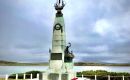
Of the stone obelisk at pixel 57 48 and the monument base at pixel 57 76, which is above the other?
the stone obelisk at pixel 57 48

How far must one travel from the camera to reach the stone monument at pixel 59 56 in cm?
3394

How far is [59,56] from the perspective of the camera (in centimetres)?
3462

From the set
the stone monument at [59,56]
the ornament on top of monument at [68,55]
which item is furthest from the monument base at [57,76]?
the ornament on top of monument at [68,55]

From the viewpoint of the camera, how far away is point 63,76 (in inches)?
1325

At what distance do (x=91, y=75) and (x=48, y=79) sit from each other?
8.19 meters

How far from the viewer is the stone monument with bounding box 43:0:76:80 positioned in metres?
33.9

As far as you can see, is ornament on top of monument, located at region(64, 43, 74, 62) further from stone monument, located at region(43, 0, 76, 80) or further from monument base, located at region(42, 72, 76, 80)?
monument base, located at region(42, 72, 76, 80)

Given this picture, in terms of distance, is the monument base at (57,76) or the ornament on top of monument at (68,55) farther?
the ornament on top of monument at (68,55)

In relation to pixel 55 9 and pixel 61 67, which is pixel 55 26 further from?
pixel 61 67

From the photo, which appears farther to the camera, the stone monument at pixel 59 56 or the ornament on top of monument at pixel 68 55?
the ornament on top of monument at pixel 68 55

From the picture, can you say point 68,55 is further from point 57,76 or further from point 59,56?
point 57,76

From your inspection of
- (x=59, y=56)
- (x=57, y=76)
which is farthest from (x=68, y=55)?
(x=57, y=76)

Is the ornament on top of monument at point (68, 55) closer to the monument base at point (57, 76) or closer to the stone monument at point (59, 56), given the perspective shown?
the stone monument at point (59, 56)

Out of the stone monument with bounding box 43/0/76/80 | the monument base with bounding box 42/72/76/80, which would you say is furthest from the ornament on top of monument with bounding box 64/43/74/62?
the monument base with bounding box 42/72/76/80
